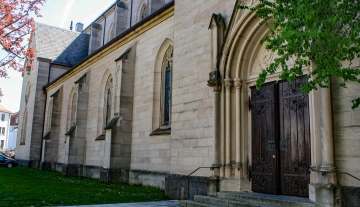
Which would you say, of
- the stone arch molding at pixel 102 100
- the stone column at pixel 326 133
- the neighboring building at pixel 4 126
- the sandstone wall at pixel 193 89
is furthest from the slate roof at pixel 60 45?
the neighboring building at pixel 4 126

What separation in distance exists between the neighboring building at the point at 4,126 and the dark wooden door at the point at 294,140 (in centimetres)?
8652

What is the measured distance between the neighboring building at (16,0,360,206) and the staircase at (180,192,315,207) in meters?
0.32

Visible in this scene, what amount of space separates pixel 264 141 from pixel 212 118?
1.61m

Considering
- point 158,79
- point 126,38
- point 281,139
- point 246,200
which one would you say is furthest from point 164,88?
point 246,200

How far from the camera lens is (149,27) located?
14742 mm

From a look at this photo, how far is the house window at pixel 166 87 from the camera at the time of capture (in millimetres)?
13398

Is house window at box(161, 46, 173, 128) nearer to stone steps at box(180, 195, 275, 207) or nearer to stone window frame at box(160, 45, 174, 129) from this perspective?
stone window frame at box(160, 45, 174, 129)

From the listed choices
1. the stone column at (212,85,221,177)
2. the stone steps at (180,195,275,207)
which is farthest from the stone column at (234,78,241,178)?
the stone steps at (180,195,275,207)

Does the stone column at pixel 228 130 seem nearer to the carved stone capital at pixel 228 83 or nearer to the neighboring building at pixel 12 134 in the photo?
the carved stone capital at pixel 228 83

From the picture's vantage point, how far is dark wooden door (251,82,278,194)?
27.1 ft

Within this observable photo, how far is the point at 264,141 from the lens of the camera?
28.2 ft

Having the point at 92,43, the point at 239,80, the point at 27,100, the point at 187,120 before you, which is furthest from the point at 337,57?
the point at 27,100

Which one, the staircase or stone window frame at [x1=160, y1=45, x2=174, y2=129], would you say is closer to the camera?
the staircase

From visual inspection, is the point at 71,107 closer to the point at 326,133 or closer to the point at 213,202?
the point at 213,202
